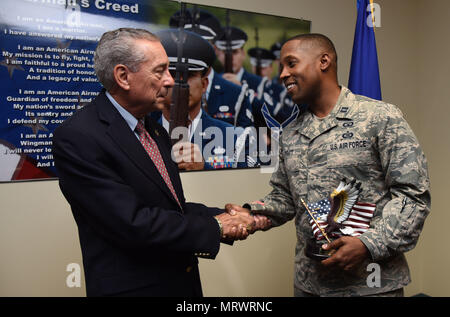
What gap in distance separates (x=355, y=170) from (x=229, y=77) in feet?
4.45

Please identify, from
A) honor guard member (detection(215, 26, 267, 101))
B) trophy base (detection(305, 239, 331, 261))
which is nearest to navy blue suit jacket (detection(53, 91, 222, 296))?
trophy base (detection(305, 239, 331, 261))

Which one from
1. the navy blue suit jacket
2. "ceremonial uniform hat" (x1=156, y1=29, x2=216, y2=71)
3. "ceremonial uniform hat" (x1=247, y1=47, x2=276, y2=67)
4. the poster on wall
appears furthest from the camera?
"ceremonial uniform hat" (x1=247, y1=47, x2=276, y2=67)

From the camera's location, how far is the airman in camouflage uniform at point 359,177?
143 cm

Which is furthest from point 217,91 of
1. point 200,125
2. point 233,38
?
point 233,38

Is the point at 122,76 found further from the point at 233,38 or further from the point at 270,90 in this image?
the point at 270,90

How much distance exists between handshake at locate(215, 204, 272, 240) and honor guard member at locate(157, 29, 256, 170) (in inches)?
28.7

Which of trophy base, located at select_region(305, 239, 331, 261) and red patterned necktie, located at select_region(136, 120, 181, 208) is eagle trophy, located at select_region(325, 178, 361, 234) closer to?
trophy base, located at select_region(305, 239, 331, 261)

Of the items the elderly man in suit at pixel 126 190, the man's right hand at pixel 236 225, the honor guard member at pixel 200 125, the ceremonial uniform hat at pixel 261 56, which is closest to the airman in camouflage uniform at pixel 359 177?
the man's right hand at pixel 236 225

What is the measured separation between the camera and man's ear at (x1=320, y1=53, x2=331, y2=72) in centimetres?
171

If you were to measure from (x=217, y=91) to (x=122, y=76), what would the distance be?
124cm

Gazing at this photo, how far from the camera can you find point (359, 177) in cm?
157

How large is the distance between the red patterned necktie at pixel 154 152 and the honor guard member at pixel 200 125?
871 mm

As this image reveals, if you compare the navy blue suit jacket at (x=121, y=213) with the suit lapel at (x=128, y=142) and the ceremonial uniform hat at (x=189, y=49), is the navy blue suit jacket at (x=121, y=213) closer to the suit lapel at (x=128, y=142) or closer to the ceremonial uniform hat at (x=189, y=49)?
the suit lapel at (x=128, y=142)
